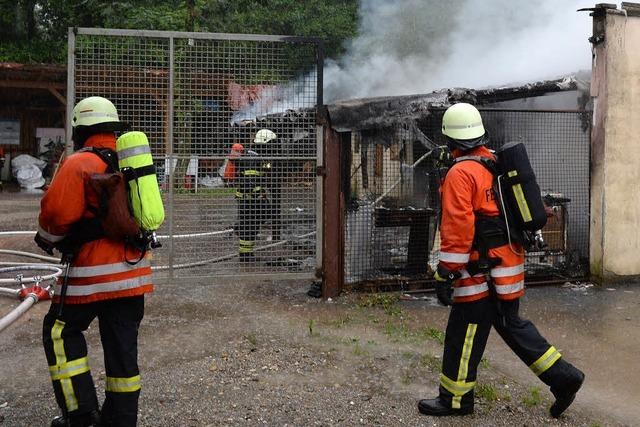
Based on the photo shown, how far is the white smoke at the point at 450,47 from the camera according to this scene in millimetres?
9695

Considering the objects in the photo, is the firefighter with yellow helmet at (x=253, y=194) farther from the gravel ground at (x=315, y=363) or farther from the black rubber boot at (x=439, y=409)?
the black rubber boot at (x=439, y=409)

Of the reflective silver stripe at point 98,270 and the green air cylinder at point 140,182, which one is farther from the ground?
the green air cylinder at point 140,182

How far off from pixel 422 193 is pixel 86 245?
4204 millimetres

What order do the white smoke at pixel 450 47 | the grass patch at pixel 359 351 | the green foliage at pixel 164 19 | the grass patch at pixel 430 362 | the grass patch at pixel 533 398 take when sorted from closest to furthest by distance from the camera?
the grass patch at pixel 533 398, the grass patch at pixel 430 362, the grass patch at pixel 359 351, the white smoke at pixel 450 47, the green foliage at pixel 164 19

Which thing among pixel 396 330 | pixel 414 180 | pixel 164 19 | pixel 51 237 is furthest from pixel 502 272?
pixel 164 19

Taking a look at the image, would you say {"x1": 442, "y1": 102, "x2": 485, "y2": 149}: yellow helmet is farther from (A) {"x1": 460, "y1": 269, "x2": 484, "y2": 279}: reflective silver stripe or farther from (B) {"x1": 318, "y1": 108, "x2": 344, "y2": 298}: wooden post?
(B) {"x1": 318, "y1": 108, "x2": 344, "y2": 298}: wooden post

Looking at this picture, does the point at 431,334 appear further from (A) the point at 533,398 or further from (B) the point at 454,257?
(B) the point at 454,257

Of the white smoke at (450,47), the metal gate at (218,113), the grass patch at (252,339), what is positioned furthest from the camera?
the white smoke at (450,47)

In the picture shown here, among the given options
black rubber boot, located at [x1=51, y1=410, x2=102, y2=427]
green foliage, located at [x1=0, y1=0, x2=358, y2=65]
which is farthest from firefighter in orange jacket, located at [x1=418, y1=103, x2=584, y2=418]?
green foliage, located at [x1=0, y1=0, x2=358, y2=65]

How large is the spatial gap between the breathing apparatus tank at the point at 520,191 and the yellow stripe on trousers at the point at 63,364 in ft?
8.14

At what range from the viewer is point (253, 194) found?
621 centimetres

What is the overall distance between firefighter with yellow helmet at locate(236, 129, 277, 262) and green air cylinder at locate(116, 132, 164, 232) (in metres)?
2.77

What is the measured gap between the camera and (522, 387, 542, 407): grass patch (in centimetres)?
374

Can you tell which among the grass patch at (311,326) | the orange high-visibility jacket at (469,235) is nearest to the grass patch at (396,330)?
the grass patch at (311,326)
